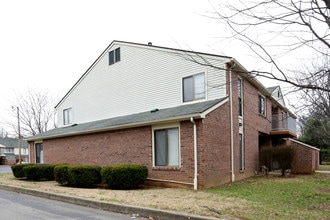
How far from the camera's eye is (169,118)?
13.1 meters

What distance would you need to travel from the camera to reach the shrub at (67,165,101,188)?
13.9 m

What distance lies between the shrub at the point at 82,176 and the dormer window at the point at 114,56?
8.29 m

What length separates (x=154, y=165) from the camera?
1424 centimetres

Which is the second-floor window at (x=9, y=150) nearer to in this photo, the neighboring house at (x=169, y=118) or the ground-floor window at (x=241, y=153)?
the neighboring house at (x=169, y=118)

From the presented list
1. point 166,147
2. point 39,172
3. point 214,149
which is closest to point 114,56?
point 39,172

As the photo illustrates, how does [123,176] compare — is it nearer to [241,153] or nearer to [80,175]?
[80,175]

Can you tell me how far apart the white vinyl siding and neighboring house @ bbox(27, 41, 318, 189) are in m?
0.05

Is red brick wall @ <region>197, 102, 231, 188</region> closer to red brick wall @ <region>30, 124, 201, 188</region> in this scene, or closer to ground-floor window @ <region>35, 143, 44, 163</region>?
red brick wall @ <region>30, 124, 201, 188</region>

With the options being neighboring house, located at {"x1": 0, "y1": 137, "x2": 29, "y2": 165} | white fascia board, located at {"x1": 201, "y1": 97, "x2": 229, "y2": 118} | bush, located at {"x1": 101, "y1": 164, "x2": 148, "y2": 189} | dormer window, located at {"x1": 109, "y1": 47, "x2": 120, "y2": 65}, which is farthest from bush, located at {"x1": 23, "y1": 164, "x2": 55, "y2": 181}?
neighboring house, located at {"x1": 0, "y1": 137, "x2": 29, "y2": 165}

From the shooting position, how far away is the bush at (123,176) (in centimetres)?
1299

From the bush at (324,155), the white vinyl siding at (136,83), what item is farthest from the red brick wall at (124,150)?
the bush at (324,155)

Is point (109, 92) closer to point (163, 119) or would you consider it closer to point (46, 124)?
point (163, 119)

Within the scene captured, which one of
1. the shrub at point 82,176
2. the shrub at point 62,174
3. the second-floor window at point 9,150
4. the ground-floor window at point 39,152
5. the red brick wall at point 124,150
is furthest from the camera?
the second-floor window at point 9,150

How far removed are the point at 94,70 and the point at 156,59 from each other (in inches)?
249
